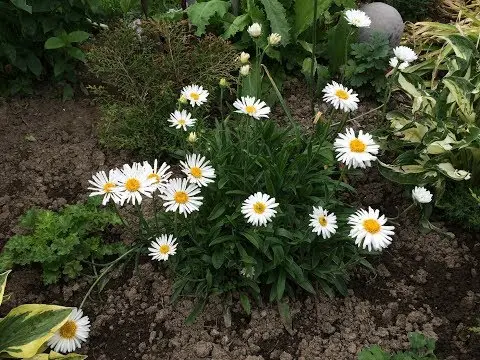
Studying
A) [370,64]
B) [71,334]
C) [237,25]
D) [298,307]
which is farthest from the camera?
[237,25]

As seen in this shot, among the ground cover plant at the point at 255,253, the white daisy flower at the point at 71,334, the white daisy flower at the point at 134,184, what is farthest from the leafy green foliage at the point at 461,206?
the white daisy flower at the point at 71,334

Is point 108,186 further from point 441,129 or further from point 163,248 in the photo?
point 441,129

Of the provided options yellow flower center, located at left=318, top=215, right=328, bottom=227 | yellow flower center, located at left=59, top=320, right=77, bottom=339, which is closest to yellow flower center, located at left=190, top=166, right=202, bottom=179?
yellow flower center, located at left=318, top=215, right=328, bottom=227

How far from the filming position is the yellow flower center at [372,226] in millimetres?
2137

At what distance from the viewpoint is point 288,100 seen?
3.40 metres

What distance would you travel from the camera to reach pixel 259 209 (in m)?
2.20

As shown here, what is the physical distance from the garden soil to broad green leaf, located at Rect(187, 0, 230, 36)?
1.10 metres

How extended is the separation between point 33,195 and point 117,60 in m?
0.81

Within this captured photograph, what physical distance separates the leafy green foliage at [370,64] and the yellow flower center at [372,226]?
131cm

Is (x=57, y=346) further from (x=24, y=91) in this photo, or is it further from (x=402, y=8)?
(x=402, y=8)

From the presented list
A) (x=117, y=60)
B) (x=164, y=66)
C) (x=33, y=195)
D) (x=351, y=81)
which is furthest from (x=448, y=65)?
(x=33, y=195)

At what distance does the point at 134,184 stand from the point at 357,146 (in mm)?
830

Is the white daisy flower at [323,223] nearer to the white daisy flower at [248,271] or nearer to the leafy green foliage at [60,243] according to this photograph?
the white daisy flower at [248,271]

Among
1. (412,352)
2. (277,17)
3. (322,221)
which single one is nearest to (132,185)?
(322,221)
